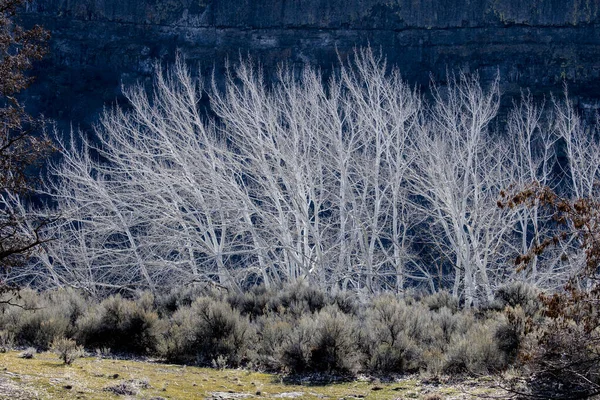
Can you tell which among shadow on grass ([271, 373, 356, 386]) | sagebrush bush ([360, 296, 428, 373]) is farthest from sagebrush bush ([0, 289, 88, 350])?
sagebrush bush ([360, 296, 428, 373])

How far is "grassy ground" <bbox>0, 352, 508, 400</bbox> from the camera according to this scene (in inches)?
289

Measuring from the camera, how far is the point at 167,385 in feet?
26.7

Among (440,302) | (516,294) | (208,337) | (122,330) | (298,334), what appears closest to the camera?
(298,334)

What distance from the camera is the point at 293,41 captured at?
4653 centimetres

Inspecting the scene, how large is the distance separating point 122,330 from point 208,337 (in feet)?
4.81

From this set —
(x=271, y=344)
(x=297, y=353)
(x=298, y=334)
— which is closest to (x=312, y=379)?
(x=297, y=353)

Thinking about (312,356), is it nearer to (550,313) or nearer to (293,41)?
(550,313)

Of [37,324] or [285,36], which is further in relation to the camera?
[285,36]

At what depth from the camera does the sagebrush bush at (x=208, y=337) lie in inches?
403

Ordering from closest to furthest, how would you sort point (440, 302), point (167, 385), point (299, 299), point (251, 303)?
point (167, 385)
point (299, 299)
point (251, 303)
point (440, 302)

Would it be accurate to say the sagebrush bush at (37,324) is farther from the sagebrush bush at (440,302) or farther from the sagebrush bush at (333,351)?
the sagebrush bush at (440,302)

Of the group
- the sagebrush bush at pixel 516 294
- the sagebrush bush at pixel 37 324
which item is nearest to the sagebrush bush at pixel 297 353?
the sagebrush bush at pixel 37 324

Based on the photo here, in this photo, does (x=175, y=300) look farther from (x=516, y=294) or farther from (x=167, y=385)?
(x=167, y=385)

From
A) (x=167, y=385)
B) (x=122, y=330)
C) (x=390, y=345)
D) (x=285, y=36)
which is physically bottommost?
(x=122, y=330)
